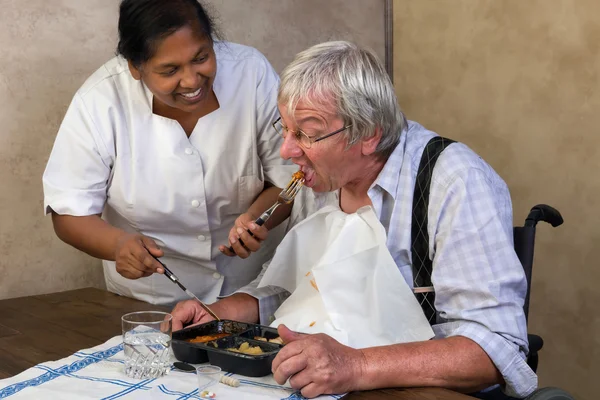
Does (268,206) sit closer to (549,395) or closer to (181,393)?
(181,393)

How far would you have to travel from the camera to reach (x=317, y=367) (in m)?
1.40

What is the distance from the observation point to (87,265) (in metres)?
2.76

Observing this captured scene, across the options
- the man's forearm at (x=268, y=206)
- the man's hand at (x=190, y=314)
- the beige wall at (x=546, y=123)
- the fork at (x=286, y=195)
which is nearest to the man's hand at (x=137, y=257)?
the man's hand at (x=190, y=314)

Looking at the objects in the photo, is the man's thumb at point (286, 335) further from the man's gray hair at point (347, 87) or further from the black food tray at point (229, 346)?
the man's gray hair at point (347, 87)

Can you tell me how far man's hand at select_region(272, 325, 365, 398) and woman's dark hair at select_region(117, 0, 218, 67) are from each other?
946mm

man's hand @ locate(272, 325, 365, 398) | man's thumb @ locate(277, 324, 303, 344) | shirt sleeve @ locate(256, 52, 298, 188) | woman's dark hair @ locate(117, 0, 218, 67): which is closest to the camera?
man's hand @ locate(272, 325, 365, 398)

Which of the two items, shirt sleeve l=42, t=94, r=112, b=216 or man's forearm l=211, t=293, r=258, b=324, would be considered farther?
shirt sleeve l=42, t=94, r=112, b=216

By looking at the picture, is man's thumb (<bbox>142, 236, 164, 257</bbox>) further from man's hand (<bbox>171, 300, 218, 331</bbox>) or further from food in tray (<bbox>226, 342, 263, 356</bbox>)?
food in tray (<bbox>226, 342, 263, 356</bbox>)

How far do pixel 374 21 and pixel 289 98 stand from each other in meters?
1.91

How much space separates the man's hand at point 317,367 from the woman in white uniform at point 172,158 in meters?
0.60

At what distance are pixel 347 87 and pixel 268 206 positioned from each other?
0.65 metres

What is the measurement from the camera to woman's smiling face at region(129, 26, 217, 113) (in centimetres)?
197

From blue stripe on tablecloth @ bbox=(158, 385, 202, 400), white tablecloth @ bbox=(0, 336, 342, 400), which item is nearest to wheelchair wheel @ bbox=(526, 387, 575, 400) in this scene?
white tablecloth @ bbox=(0, 336, 342, 400)

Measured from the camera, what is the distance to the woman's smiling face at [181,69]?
6.48ft
